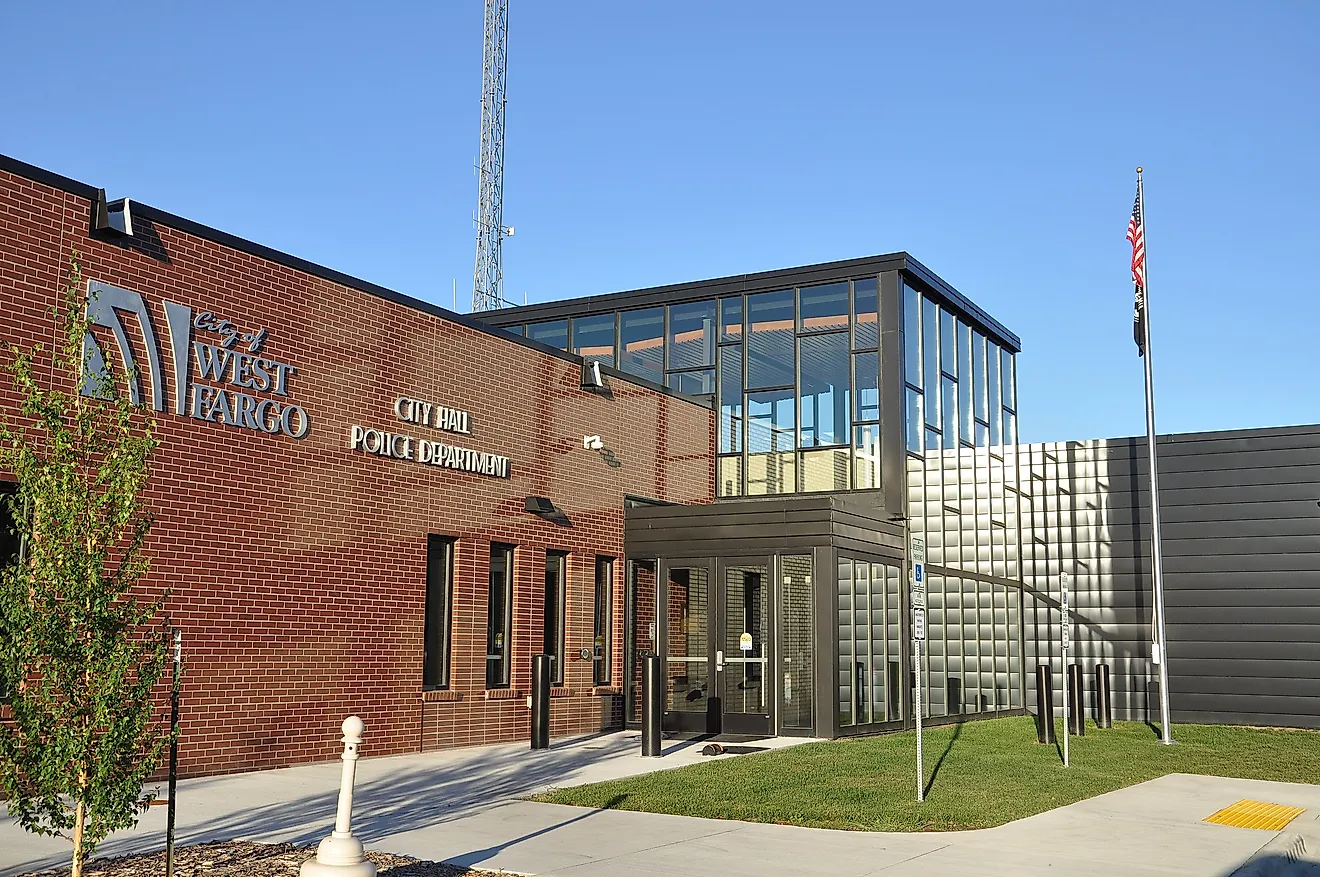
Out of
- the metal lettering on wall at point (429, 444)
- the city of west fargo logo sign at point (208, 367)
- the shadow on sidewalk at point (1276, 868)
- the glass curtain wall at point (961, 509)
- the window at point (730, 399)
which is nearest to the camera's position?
the shadow on sidewalk at point (1276, 868)

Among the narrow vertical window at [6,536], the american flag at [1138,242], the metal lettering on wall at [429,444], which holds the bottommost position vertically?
the narrow vertical window at [6,536]

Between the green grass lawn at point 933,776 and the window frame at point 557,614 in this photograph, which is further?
the window frame at point 557,614

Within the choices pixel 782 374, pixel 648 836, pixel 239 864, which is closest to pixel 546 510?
pixel 782 374

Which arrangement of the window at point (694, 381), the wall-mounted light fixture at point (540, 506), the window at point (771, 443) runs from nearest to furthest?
the wall-mounted light fixture at point (540, 506), the window at point (771, 443), the window at point (694, 381)

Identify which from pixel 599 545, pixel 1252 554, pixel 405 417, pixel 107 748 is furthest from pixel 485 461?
pixel 1252 554

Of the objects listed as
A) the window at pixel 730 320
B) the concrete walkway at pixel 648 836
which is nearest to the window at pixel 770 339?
the window at pixel 730 320

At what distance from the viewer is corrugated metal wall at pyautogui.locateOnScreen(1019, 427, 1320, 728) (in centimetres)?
2433

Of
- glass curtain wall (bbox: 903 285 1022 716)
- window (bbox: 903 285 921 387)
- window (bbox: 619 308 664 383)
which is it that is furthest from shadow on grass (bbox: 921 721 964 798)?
window (bbox: 619 308 664 383)

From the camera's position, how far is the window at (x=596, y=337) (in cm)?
2453

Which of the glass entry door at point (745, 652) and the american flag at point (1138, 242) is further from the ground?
the american flag at point (1138, 242)

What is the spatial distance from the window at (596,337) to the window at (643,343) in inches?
10.0

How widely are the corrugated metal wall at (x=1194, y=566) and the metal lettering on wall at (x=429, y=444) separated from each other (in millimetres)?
12743

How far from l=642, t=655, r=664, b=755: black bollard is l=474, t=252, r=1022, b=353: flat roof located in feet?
29.6

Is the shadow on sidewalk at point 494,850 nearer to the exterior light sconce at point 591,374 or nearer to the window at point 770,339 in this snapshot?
the exterior light sconce at point 591,374
